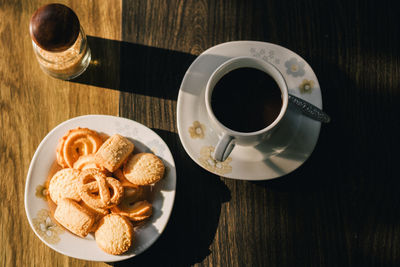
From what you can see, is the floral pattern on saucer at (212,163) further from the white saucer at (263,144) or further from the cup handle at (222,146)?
the cup handle at (222,146)

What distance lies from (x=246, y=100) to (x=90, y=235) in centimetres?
47

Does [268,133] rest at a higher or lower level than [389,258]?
higher

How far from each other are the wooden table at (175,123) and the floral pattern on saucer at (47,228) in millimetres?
109

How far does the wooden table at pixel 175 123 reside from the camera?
2.98ft

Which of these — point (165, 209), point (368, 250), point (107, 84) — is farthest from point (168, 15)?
point (368, 250)

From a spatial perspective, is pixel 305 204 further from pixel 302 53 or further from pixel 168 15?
pixel 168 15

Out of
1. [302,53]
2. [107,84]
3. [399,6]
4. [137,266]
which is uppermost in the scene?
[399,6]

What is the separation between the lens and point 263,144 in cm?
83

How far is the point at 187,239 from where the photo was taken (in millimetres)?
905

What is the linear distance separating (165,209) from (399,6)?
31.1 inches

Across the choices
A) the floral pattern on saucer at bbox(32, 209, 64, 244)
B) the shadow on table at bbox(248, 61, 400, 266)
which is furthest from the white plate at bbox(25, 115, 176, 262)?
the shadow on table at bbox(248, 61, 400, 266)

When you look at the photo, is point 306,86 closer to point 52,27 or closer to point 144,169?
point 144,169

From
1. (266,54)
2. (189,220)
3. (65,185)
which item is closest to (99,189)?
(65,185)

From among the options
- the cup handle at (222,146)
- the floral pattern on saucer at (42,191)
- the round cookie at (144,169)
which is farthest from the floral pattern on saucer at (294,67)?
the floral pattern on saucer at (42,191)
